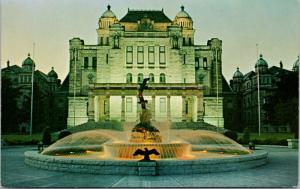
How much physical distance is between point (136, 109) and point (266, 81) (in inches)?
893

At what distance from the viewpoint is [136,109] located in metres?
52.1

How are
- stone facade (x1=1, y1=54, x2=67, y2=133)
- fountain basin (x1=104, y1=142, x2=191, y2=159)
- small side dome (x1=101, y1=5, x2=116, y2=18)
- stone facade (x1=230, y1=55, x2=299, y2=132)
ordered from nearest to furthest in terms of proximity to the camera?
1. fountain basin (x1=104, y1=142, x2=191, y2=159)
2. stone facade (x1=1, y1=54, x2=67, y2=133)
3. stone facade (x1=230, y1=55, x2=299, y2=132)
4. small side dome (x1=101, y1=5, x2=116, y2=18)

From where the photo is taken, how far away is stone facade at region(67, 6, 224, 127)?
5241 centimetres

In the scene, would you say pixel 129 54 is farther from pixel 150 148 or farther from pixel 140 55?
pixel 150 148

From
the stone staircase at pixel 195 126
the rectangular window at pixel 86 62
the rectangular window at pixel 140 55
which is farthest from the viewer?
the rectangular window at pixel 86 62

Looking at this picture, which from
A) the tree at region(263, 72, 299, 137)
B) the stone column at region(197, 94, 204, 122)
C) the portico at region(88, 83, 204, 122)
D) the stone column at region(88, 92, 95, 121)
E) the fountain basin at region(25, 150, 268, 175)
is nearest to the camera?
the fountain basin at region(25, 150, 268, 175)

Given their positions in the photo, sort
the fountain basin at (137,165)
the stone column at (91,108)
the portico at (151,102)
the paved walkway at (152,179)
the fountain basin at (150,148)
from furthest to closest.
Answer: the portico at (151,102), the stone column at (91,108), the fountain basin at (150,148), the fountain basin at (137,165), the paved walkway at (152,179)

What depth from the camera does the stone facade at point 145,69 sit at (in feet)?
172

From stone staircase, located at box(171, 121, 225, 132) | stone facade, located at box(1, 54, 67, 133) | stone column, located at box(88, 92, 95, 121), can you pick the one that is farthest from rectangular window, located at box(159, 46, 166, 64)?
stone facade, located at box(1, 54, 67, 133)

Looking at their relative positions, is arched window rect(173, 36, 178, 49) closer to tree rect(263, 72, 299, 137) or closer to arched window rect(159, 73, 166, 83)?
arched window rect(159, 73, 166, 83)

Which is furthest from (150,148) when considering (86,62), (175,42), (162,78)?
(86,62)

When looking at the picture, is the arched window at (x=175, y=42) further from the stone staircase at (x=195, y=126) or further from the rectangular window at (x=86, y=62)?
the stone staircase at (x=195, y=126)

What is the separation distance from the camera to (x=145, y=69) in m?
54.6

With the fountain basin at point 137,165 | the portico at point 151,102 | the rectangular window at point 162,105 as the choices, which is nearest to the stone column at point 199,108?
the portico at point 151,102
